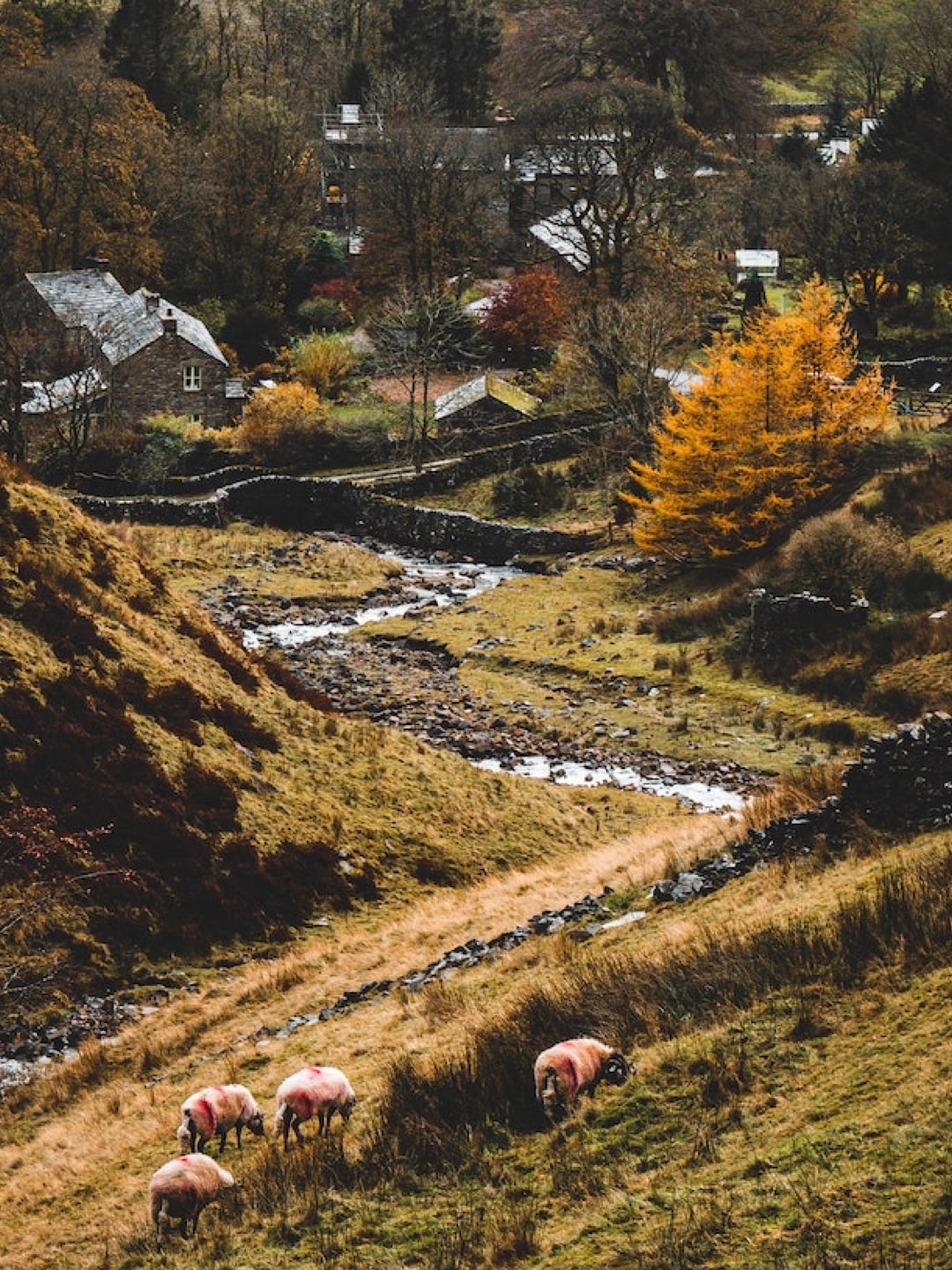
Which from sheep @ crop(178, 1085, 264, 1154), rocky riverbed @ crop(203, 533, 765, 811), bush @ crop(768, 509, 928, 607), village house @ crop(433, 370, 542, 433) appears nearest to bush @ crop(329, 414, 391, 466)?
village house @ crop(433, 370, 542, 433)

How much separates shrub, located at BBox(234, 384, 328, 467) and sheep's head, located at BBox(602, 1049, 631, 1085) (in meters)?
54.3

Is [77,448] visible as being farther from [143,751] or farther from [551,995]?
[551,995]

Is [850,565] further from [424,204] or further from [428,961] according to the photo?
[424,204]

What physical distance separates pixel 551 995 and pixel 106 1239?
3.95 metres

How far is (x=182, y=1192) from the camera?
426 inches

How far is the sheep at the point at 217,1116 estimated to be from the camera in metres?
12.0

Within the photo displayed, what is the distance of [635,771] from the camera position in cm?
2941

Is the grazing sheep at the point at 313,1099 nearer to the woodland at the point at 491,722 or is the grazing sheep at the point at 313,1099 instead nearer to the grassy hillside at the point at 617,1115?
the grassy hillside at the point at 617,1115

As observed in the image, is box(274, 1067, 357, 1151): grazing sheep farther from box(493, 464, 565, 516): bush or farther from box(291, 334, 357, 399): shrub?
box(291, 334, 357, 399): shrub

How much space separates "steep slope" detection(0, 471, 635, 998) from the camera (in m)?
18.0

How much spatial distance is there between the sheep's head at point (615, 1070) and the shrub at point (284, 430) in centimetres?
5433

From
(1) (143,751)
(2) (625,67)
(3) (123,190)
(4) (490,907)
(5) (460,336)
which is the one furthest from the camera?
(2) (625,67)

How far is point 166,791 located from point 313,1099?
28.8 feet

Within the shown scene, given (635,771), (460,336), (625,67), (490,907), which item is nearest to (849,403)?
(635,771)
